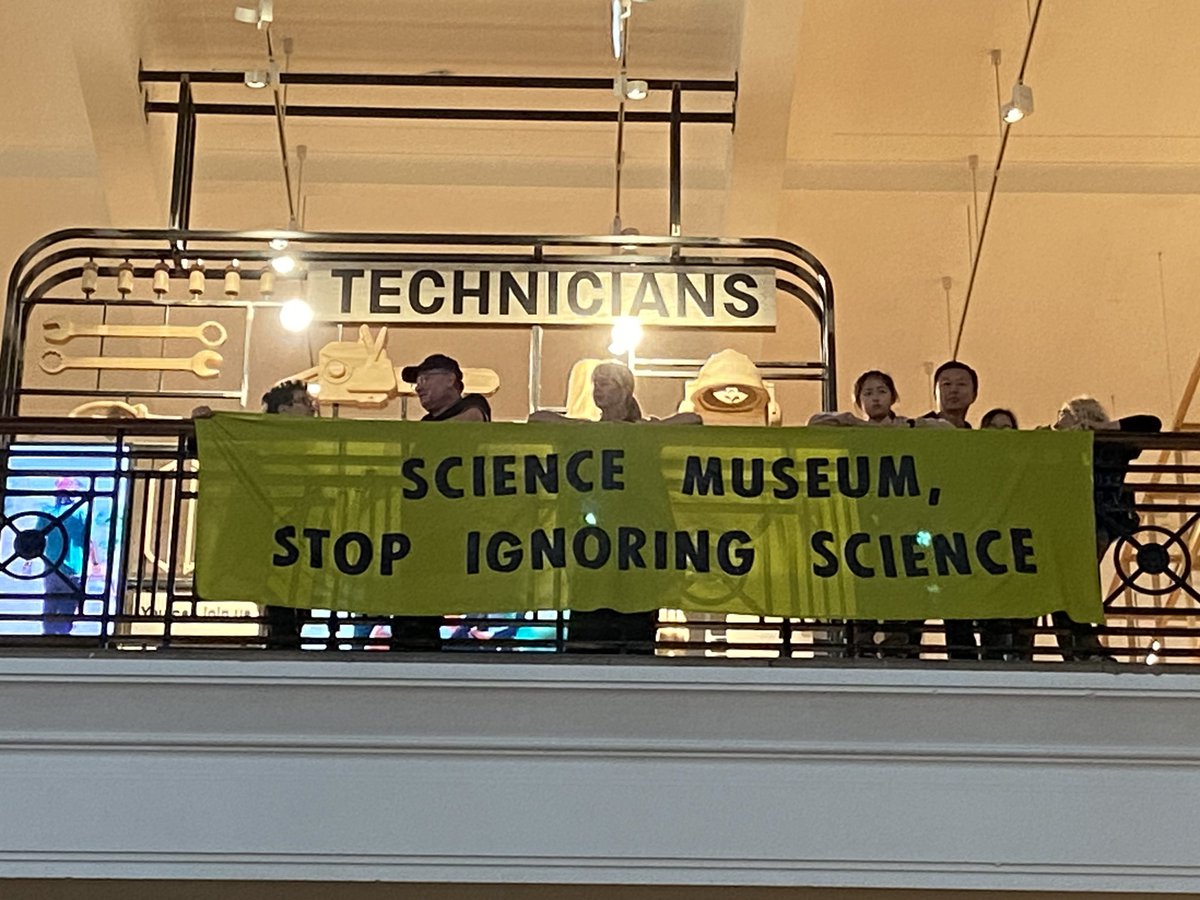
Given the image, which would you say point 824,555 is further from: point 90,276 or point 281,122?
point 281,122

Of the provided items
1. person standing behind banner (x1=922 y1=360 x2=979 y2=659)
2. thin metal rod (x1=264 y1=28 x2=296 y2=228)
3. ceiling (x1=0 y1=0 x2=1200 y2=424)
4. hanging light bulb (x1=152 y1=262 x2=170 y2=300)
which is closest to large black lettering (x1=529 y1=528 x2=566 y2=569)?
person standing behind banner (x1=922 y1=360 x2=979 y2=659)

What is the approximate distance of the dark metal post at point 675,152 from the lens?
324 inches

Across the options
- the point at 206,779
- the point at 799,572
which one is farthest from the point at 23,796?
the point at 799,572

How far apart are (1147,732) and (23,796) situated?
11.3ft

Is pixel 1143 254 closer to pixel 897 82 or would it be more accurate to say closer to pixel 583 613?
pixel 897 82

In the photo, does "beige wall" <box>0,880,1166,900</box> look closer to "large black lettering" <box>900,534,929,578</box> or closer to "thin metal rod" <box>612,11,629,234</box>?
"large black lettering" <box>900,534,929,578</box>

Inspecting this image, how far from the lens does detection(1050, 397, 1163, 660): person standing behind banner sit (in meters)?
5.60

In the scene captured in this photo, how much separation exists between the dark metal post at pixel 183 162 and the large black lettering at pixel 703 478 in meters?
3.49

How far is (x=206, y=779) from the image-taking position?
5.23 meters

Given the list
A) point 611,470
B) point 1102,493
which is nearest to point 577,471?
point 611,470

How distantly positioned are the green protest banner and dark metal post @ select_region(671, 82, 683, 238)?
2439 mm

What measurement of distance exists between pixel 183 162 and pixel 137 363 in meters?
1.05

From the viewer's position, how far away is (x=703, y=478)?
566 cm

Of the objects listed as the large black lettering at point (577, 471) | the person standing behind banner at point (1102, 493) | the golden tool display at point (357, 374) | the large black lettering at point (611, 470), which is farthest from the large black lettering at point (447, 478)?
the golden tool display at point (357, 374)
